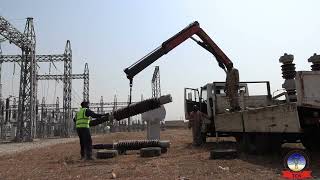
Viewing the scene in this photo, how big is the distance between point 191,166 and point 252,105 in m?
5.37

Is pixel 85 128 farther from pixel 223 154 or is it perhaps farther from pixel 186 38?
pixel 186 38

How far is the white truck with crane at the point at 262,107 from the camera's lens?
333 inches

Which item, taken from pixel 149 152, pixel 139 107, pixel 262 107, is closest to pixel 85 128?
pixel 149 152

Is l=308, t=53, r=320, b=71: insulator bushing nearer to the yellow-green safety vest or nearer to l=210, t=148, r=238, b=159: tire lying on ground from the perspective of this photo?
l=210, t=148, r=238, b=159: tire lying on ground

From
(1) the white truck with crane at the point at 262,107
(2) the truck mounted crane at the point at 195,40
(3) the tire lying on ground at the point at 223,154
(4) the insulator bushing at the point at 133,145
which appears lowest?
(3) the tire lying on ground at the point at 223,154

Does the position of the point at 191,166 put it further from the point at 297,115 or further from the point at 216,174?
the point at 297,115

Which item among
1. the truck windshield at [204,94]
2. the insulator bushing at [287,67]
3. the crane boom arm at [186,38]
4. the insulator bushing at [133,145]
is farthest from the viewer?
the truck windshield at [204,94]

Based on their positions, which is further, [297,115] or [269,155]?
[269,155]

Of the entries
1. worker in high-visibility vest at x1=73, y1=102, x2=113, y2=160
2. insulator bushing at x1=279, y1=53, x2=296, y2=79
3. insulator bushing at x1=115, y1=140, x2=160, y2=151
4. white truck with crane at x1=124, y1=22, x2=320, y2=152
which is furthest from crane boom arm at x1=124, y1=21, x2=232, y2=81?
insulator bushing at x1=279, y1=53, x2=296, y2=79

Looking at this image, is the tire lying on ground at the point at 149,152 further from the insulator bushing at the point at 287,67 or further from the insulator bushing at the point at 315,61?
the insulator bushing at the point at 315,61

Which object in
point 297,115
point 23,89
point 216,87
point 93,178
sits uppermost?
point 23,89

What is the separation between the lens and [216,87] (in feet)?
55.6

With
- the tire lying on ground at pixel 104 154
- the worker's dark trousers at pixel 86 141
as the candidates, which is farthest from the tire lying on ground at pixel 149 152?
the worker's dark trousers at pixel 86 141

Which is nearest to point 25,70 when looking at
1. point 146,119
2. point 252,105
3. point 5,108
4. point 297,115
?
point 5,108
